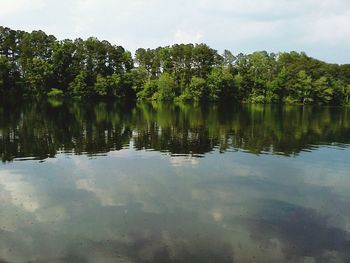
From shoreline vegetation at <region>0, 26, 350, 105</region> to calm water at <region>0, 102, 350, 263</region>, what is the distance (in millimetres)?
85005

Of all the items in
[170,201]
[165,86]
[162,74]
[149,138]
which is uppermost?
[162,74]

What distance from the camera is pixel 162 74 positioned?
12838cm

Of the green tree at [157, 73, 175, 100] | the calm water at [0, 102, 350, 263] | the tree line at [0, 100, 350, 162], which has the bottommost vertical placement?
the calm water at [0, 102, 350, 263]

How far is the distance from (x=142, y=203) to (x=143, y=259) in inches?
221

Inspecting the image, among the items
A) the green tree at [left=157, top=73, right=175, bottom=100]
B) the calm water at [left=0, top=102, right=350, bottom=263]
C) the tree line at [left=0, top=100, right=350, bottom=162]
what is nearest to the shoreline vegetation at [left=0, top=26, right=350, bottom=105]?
the green tree at [left=157, top=73, right=175, bottom=100]

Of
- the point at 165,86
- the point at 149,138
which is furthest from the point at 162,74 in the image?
the point at 149,138

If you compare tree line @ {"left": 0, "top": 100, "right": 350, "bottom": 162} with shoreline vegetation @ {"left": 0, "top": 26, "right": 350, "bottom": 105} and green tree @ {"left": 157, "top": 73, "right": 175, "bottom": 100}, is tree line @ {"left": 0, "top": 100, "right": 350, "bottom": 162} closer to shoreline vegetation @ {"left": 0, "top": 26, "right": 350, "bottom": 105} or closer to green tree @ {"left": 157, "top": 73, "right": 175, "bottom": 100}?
shoreline vegetation @ {"left": 0, "top": 26, "right": 350, "bottom": 105}

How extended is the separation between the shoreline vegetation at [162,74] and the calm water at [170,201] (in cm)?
8501

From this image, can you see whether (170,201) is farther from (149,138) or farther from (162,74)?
(162,74)

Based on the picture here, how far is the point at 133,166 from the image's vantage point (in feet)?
84.0

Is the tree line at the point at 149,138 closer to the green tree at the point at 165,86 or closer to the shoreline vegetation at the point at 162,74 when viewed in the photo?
the shoreline vegetation at the point at 162,74

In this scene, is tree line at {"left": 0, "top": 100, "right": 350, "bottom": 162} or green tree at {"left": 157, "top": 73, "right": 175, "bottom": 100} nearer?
tree line at {"left": 0, "top": 100, "right": 350, "bottom": 162}

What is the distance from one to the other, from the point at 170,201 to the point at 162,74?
368 feet

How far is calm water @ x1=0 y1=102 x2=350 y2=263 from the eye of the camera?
13.5 meters
